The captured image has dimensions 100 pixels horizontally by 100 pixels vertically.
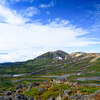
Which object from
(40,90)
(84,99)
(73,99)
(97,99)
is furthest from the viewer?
(40,90)

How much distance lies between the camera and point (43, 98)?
6944cm

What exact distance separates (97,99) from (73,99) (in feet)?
39.0

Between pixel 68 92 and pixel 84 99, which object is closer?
pixel 84 99

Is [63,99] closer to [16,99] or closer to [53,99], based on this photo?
[53,99]

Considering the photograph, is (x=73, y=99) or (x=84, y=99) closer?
(x=84, y=99)

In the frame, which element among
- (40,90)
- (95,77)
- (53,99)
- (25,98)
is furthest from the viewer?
(95,77)

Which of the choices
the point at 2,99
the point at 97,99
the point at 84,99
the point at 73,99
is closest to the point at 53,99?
the point at 73,99

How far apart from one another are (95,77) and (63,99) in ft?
471

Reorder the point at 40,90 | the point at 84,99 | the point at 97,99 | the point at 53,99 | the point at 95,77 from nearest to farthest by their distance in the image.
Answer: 1. the point at 97,99
2. the point at 84,99
3. the point at 53,99
4. the point at 40,90
5. the point at 95,77

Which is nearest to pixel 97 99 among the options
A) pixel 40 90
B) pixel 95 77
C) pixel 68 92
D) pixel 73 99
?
pixel 73 99

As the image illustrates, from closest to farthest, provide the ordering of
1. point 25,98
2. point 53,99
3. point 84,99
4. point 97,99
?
point 97,99, point 84,99, point 53,99, point 25,98

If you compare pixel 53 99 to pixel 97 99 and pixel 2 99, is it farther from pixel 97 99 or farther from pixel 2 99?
pixel 2 99

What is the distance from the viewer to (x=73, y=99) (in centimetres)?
5725

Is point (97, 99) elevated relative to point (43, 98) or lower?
elevated
